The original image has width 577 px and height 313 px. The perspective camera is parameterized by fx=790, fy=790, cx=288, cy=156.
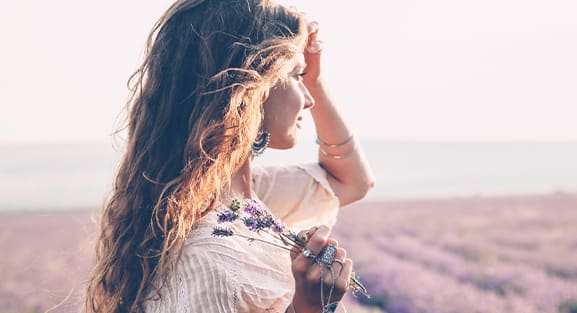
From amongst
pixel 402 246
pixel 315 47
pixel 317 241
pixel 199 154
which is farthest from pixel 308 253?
pixel 402 246

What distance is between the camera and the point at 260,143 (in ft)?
5.51

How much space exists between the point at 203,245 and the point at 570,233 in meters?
6.42

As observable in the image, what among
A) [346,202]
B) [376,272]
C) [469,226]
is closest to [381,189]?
[469,226]

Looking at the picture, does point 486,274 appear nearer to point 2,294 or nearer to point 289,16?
point 2,294

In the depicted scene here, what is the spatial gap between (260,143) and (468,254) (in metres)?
5.67

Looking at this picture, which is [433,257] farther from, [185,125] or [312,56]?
[185,125]

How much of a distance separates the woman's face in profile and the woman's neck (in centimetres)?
11

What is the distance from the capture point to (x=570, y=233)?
7250mm

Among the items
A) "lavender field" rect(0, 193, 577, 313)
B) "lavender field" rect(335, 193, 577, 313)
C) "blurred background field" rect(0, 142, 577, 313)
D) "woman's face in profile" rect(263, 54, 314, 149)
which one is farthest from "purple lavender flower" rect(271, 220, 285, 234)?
"lavender field" rect(335, 193, 577, 313)

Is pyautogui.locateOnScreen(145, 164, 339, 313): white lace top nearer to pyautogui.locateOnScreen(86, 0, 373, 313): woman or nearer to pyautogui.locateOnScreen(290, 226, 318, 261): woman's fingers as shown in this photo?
pyautogui.locateOnScreen(86, 0, 373, 313): woman

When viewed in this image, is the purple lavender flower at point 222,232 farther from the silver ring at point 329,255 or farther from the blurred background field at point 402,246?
the blurred background field at point 402,246

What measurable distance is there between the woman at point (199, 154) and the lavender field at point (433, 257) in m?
2.27

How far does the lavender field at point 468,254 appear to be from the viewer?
17.6ft

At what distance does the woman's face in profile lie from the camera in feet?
5.32
